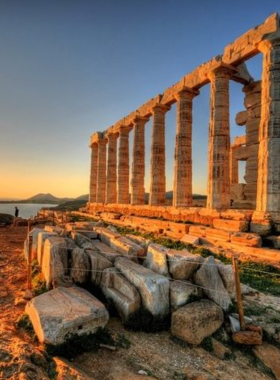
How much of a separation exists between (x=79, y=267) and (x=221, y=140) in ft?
40.2

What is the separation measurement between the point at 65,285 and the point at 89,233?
12.4ft

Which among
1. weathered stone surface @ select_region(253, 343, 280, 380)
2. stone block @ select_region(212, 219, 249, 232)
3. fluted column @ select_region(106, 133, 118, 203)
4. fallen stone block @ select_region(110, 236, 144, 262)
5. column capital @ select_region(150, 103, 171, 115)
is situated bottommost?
weathered stone surface @ select_region(253, 343, 280, 380)

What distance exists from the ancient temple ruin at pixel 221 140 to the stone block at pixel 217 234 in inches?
53.9

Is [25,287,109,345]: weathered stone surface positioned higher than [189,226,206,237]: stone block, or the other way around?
[189,226,206,237]: stone block

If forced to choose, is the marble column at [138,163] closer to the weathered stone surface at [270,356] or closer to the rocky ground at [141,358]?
the rocky ground at [141,358]

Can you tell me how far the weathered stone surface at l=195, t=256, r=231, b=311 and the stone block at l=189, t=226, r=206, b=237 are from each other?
788 cm

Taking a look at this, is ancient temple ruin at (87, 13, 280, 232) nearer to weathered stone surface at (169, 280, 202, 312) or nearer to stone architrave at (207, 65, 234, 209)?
stone architrave at (207, 65, 234, 209)

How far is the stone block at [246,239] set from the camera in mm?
11492

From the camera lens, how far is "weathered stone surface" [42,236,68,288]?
6.40 metres

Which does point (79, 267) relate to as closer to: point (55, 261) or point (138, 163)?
point (55, 261)

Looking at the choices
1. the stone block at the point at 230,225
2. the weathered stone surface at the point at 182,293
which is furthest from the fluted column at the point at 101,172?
the weathered stone surface at the point at 182,293

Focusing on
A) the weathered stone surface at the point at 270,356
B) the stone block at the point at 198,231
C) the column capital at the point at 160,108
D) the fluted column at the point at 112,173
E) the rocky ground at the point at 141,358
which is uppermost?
the column capital at the point at 160,108

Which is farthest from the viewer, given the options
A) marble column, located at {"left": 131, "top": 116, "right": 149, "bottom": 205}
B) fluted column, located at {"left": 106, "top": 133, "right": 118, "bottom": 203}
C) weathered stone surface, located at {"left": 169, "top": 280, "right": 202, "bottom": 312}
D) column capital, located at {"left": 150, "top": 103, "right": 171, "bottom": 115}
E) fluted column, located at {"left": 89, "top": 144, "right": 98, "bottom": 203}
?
fluted column, located at {"left": 89, "top": 144, "right": 98, "bottom": 203}

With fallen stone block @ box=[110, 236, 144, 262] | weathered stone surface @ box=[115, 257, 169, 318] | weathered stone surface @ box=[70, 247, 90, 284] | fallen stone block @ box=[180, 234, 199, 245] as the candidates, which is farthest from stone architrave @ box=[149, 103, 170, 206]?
weathered stone surface @ box=[115, 257, 169, 318]
